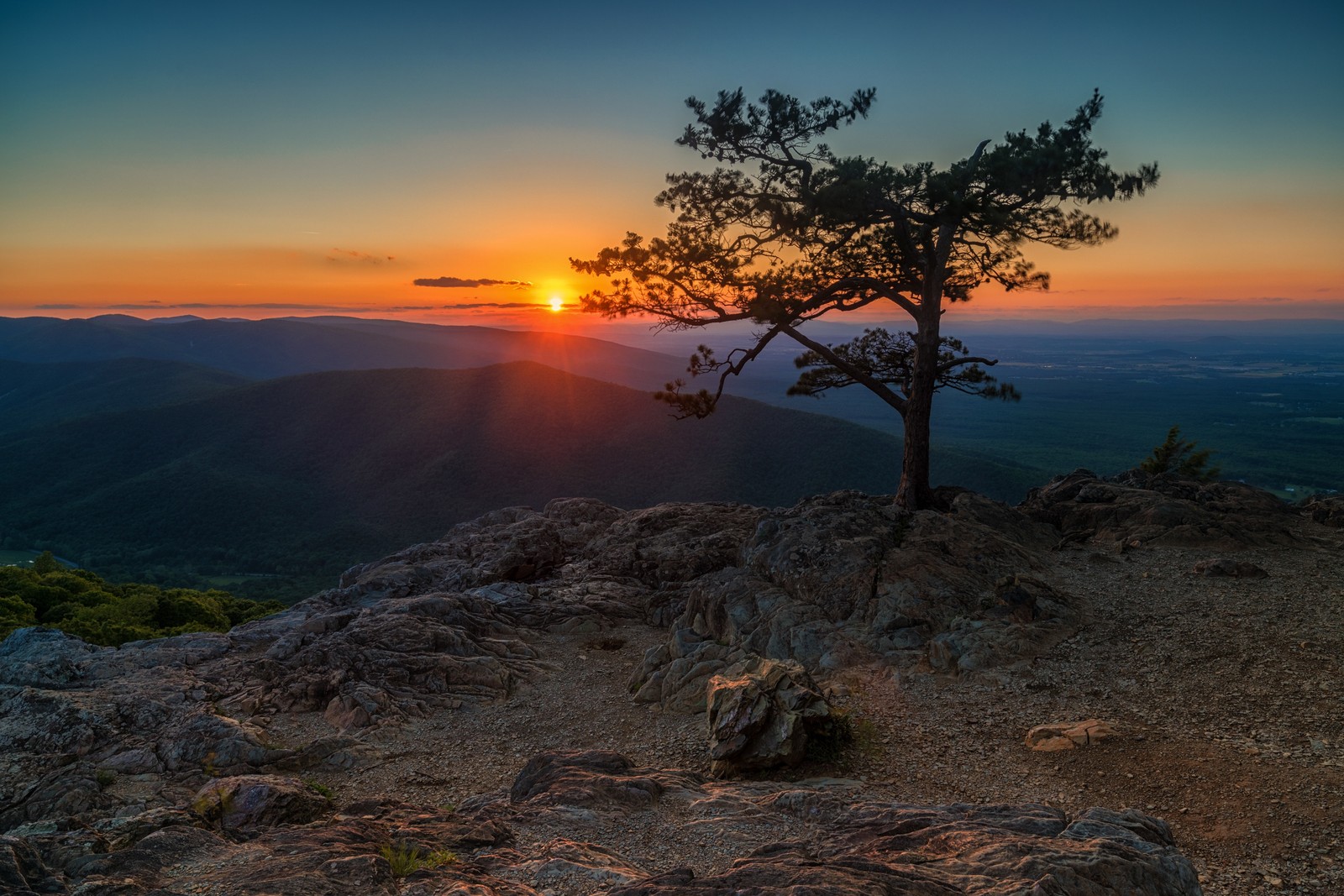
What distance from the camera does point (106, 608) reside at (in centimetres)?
2552

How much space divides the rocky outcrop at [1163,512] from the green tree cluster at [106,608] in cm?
3112

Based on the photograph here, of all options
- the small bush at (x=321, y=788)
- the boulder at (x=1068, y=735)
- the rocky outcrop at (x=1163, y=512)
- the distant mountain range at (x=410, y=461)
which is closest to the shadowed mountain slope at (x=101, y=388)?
the distant mountain range at (x=410, y=461)

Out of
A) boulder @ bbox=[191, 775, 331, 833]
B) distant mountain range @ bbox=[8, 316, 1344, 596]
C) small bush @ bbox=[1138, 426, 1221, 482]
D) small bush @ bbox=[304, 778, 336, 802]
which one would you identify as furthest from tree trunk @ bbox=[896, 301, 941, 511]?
distant mountain range @ bbox=[8, 316, 1344, 596]

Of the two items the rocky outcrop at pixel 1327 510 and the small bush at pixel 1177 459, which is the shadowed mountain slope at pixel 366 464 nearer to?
the small bush at pixel 1177 459

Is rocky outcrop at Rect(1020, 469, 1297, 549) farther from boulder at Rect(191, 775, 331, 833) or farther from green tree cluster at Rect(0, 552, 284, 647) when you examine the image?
green tree cluster at Rect(0, 552, 284, 647)

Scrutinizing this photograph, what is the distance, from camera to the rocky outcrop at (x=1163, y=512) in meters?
18.5

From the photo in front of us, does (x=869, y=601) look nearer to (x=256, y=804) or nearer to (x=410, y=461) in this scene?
(x=256, y=804)

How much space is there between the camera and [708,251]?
2003 centimetres

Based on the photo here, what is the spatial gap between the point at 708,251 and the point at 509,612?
39.8 feet

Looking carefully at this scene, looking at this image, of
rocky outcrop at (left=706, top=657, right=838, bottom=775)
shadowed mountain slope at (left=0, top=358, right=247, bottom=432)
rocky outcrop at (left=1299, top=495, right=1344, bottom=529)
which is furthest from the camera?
shadowed mountain slope at (left=0, top=358, right=247, bottom=432)

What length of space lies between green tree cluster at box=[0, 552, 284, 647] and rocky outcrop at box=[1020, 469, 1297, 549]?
31.1 metres

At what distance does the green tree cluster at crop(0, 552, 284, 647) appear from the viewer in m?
23.9

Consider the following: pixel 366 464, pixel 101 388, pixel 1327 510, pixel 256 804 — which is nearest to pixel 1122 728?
pixel 256 804

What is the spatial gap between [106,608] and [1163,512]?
118 feet
